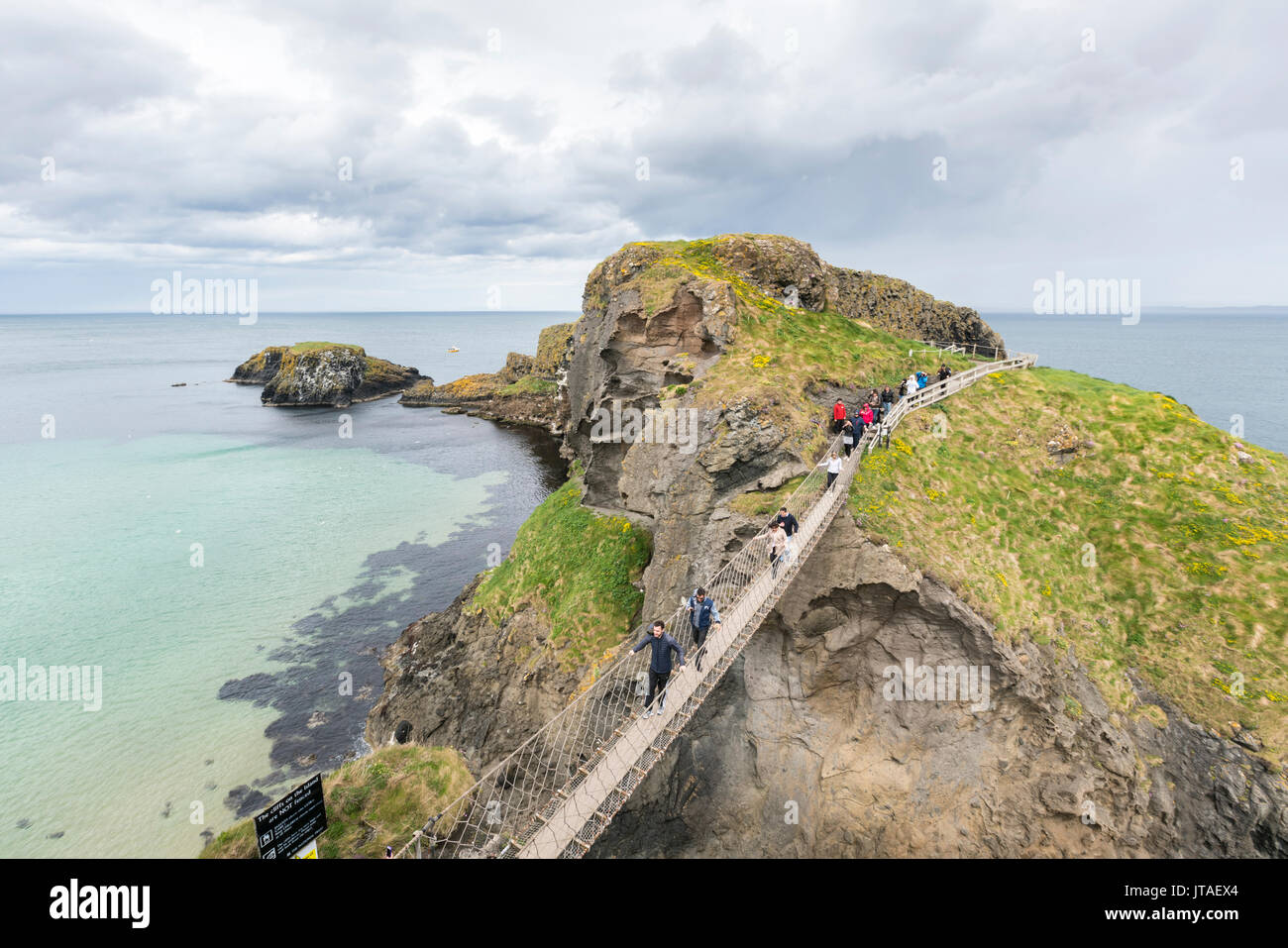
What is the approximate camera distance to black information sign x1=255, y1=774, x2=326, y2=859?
362 inches

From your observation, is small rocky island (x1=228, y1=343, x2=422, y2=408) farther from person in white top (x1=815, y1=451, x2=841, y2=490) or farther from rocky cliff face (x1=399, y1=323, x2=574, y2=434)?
person in white top (x1=815, y1=451, x2=841, y2=490)

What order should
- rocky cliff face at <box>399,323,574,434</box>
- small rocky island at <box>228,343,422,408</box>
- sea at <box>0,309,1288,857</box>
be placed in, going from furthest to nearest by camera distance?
small rocky island at <box>228,343,422,408</box>, rocky cliff face at <box>399,323,574,434</box>, sea at <box>0,309,1288,857</box>

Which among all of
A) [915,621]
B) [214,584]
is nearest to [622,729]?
[915,621]

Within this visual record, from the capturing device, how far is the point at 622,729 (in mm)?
14148

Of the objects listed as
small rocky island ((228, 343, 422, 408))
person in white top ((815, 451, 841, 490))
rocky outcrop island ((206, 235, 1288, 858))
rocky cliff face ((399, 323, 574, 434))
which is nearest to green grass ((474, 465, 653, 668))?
rocky outcrop island ((206, 235, 1288, 858))

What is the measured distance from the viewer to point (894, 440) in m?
23.8

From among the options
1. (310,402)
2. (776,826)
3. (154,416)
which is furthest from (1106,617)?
(154,416)

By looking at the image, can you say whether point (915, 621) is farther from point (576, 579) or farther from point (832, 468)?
point (576, 579)

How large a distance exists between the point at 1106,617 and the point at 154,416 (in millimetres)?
132909

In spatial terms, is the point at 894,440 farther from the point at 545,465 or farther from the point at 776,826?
the point at 545,465

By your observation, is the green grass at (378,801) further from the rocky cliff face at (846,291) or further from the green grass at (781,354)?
the rocky cliff face at (846,291)

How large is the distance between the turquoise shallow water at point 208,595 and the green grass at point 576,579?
9090mm

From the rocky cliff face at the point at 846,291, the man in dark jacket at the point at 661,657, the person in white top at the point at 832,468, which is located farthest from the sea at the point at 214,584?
the person in white top at the point at 832,468

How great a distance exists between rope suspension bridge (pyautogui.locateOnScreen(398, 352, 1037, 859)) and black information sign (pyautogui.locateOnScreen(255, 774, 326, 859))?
5.88ft
